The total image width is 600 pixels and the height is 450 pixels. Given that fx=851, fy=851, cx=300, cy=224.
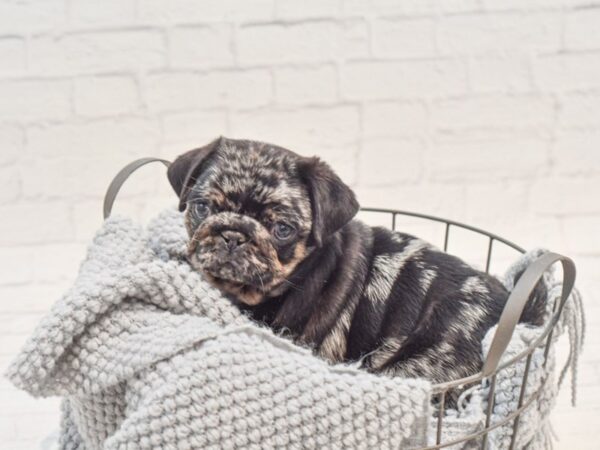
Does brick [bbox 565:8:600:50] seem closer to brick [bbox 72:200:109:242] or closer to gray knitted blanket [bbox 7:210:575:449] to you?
gray knitted blanket [bbox 7:210:575:449]

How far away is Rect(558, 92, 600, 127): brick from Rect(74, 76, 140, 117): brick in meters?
1.14

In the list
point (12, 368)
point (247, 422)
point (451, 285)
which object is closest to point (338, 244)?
point (451, 285)

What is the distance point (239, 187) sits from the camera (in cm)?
146

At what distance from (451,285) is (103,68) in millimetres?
1115

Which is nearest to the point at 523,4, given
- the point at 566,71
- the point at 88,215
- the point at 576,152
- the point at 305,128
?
the point at 566,71

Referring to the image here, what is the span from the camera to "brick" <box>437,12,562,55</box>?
7.21 feet

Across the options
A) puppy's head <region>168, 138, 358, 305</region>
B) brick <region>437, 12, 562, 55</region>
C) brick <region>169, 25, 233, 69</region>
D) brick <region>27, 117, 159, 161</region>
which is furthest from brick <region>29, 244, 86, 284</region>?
brick <region>437, 12, 562, 55</region>

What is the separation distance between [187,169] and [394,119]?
0.89 m

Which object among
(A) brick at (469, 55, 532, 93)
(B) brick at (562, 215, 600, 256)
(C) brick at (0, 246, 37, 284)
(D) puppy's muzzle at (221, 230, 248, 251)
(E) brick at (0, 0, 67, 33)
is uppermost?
(E) brick at (0, 0, 67, 33)

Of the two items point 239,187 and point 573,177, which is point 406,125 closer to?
point 573,177

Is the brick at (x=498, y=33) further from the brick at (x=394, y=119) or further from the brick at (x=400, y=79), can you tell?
the brick at (x=394, y=119)

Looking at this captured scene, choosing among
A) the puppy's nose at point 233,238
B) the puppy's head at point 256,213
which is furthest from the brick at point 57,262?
the puppy's nose at point 233,238

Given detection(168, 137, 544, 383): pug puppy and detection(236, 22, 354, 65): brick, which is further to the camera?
detection(236, 22, 354, 65): brick

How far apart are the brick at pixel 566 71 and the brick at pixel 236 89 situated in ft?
2.36
